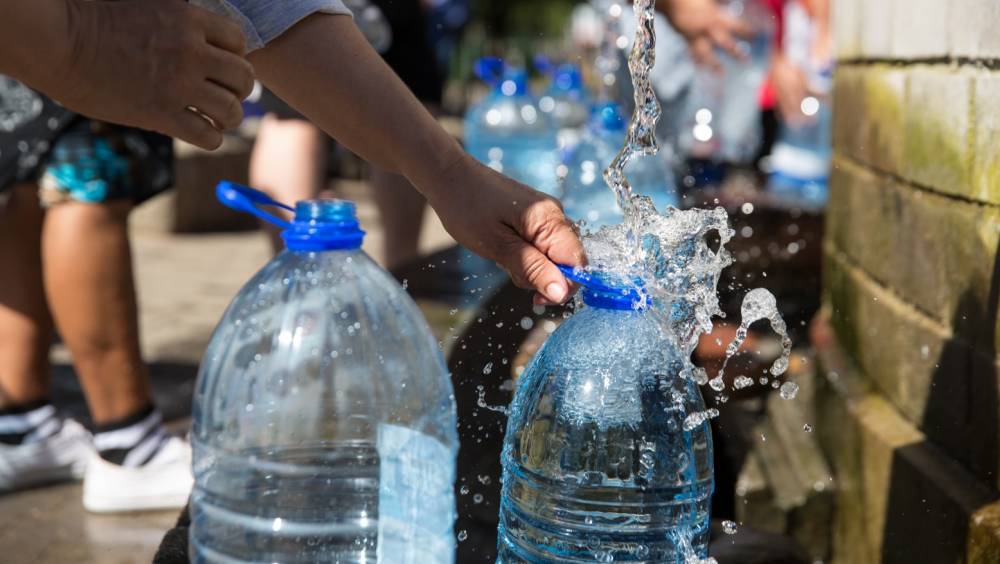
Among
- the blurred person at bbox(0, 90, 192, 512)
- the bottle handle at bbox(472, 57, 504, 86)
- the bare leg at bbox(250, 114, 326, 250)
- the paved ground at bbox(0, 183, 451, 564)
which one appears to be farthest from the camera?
the bottle handle at bbox(472, 57, 504, 86)

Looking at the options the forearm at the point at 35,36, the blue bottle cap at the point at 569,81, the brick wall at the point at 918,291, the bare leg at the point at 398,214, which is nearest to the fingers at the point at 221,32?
the forearm at the point at 35,36

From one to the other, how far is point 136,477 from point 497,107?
432cm

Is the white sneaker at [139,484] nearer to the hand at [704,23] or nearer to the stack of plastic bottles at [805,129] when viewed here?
the hand at [704,23]

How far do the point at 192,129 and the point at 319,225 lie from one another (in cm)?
39

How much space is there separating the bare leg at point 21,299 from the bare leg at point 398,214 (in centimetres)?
156

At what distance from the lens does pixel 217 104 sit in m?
1.31

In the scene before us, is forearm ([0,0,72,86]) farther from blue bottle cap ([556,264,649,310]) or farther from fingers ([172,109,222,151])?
blue bottle cap ([556,264,649,310])

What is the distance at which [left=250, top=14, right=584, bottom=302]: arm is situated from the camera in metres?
1.66

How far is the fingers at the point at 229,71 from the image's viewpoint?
50.4 inches

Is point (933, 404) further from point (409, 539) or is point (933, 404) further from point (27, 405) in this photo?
point (27, 405)

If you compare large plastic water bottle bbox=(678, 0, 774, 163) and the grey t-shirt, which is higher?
the grey t-shirt

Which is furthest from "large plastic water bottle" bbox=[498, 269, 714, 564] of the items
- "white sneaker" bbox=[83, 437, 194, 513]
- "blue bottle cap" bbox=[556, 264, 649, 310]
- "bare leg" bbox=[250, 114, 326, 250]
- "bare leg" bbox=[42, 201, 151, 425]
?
"bare leg" bbox=[250, 114, 326, 250]

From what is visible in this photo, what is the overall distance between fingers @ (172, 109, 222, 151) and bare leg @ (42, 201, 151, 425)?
1.85 m

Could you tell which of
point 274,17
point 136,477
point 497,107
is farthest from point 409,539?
point 497,107
